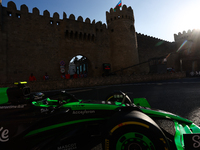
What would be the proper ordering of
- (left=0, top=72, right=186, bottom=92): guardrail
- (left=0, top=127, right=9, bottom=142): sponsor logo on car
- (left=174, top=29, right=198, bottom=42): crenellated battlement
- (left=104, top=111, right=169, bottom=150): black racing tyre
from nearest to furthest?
(left=104, top=111, right=169, bottom=150): black racing tyre
(left=0, top=127, right=9, bottom=142): sponsor logo on car
(left=0, top=72, right=186, bottom=92): guardrail
(left=174, top=29, right=198, bottom=42): crenellated battlement

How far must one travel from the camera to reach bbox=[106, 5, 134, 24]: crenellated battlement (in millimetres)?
19438

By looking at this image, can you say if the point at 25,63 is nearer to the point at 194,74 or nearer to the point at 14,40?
the point at 14,40

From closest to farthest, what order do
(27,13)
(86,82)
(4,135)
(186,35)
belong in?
(4,135), (86,82), (27,13), (186,35)

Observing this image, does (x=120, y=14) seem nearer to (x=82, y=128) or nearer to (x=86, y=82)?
(x=86, y=82)

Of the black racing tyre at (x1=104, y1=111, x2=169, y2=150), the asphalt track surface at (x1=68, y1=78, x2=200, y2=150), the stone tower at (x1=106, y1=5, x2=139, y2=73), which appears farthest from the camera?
the stone tower at (x1=106, y1=5, x2=139, y2=73)

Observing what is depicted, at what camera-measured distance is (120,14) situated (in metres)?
19.4

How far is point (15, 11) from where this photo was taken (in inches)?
531

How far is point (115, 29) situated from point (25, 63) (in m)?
14.3

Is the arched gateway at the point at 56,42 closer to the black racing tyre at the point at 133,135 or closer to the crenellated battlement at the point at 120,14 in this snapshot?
the crenellated battlement at the point at 120,14

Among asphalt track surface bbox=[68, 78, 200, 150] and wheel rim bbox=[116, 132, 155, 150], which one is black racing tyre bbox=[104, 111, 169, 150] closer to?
wheel rim bbox=[116, 132, 155, 150]

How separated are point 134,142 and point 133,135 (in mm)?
75

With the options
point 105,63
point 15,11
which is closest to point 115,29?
point 105,63

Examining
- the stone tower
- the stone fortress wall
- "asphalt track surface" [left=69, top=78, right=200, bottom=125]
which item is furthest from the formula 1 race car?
the stone tower

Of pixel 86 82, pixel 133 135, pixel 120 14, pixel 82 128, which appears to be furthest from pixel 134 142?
pixel 120 14
